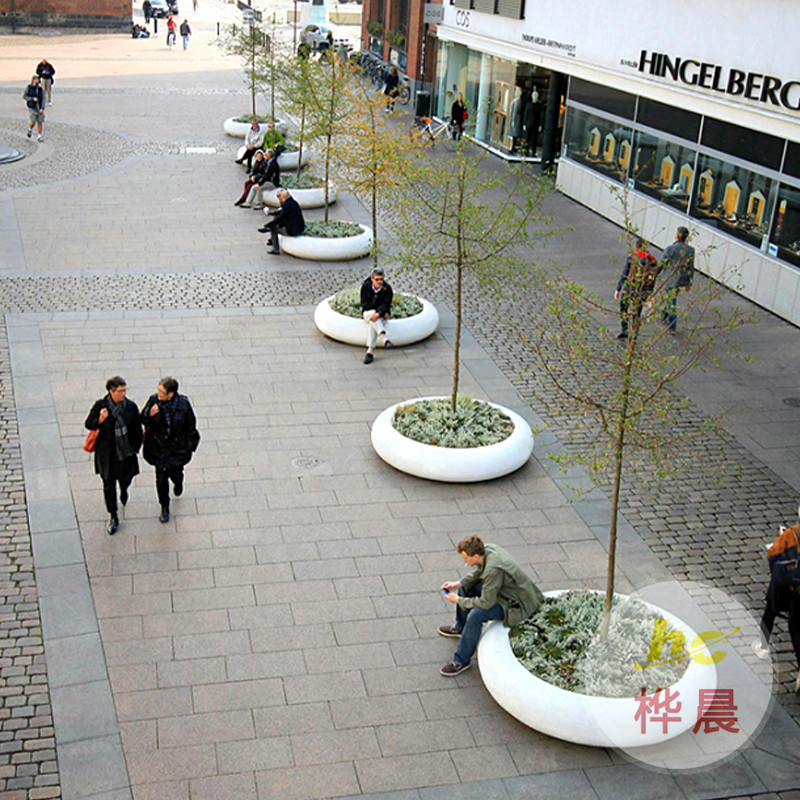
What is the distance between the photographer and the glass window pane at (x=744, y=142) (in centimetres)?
1712

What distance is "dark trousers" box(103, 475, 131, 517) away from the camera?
9.81m

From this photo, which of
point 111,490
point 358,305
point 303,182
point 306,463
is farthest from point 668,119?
point 111,490

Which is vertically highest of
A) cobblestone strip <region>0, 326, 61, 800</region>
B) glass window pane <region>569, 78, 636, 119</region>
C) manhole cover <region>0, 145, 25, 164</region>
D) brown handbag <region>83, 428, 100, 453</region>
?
glass window pane <region>569, 78, 636, 119</region>

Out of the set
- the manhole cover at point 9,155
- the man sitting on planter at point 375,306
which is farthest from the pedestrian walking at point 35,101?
the man sitting on planter at point 375,306

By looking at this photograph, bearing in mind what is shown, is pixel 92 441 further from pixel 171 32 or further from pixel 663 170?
pixel 171 32

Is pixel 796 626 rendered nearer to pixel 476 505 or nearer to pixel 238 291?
pixel 476 505

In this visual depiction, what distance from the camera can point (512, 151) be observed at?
94.7 ft

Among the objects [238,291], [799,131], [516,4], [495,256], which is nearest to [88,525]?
[495,256]

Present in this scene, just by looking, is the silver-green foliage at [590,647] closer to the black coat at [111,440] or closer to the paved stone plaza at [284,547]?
the paved stone plaza at [284,547]

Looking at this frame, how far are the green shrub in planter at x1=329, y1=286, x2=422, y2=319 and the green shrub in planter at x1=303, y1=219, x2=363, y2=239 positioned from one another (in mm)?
3956

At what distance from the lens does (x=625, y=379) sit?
7586 mm

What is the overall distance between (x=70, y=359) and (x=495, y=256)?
5.98 m

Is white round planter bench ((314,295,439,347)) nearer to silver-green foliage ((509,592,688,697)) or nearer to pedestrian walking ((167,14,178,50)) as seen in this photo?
silver-green foliage ((509,592,688,697))

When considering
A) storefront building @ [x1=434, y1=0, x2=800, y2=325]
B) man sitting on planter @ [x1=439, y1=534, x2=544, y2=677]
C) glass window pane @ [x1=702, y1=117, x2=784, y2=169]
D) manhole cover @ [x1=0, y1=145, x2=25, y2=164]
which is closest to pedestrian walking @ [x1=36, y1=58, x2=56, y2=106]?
manhole cover @ [x1=0, y1=145, x2=25, y2=164]
